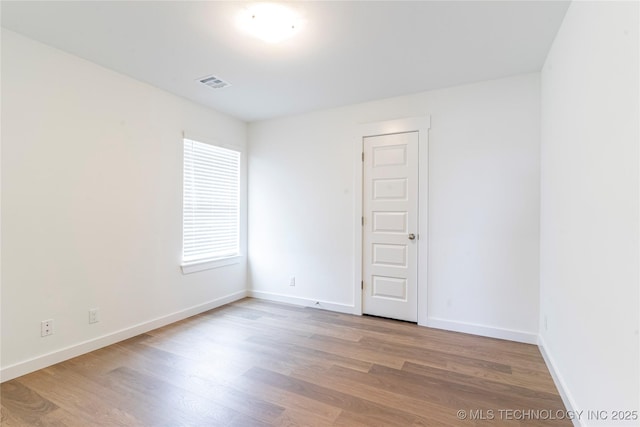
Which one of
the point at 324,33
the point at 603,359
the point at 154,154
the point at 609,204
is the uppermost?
the point at 324,33

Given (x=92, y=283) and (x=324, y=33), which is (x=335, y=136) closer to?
(x=324, y=33)

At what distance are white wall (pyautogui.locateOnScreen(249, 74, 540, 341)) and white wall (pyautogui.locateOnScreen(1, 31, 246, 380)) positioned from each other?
149 centimetres

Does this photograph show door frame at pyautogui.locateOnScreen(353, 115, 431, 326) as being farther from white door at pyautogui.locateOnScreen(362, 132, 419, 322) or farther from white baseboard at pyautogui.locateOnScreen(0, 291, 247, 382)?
white baseboard at pyautogui.locateOnScreen(0, 291, 247, 382)

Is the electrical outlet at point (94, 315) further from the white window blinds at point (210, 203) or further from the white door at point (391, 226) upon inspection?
the white door at point (391, 226)

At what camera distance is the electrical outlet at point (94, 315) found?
2736 mm

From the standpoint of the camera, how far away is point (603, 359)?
4.64 feet

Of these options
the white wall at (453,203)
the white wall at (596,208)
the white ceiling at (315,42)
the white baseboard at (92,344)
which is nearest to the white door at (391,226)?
the white wall at (453,203)

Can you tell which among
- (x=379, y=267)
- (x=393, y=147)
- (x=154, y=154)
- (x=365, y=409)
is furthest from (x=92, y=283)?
(x=393, y=147)

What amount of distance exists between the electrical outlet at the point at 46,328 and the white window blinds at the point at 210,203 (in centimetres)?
134

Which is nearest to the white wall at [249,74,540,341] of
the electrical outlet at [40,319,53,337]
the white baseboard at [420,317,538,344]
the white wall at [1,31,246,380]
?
the white baseboard at [420,317,538,344]

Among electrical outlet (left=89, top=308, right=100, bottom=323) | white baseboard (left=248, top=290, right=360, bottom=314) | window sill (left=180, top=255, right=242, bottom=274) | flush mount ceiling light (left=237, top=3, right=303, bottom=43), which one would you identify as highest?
flush mount ceiling light (left=237, top=3, right=303, bottom=43)

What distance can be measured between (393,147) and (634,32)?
7.93 ft

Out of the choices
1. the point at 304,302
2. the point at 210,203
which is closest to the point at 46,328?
the point at 210,203

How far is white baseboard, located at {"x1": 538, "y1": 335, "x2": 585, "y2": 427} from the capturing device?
177 centimetres
